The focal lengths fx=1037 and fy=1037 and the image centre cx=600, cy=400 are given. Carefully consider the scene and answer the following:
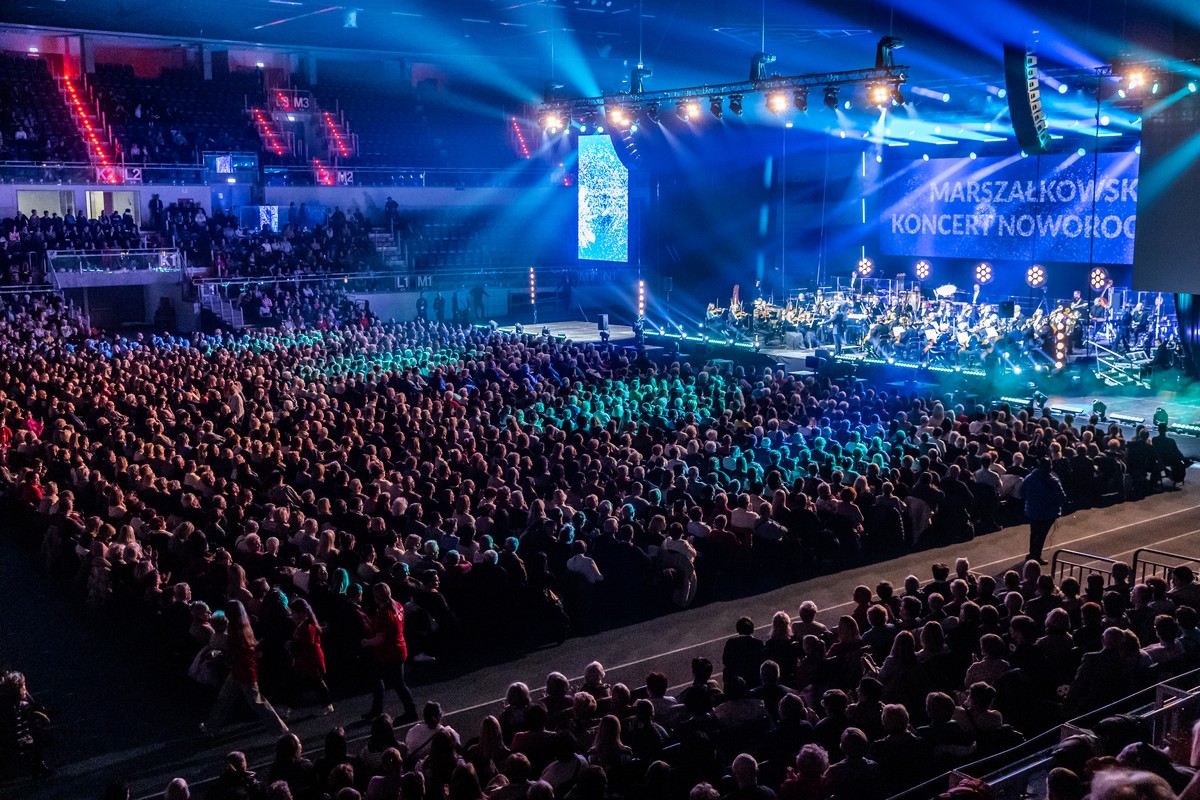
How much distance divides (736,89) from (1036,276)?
34.7ft

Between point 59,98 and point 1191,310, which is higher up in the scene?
point 59,98

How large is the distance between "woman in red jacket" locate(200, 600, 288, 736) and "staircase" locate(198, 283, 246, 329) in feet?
72.5

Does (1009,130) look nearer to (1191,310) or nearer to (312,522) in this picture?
(1191,310)

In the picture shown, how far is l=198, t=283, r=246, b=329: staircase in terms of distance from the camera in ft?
92.7

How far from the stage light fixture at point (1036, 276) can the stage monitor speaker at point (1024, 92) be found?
9.89 meters

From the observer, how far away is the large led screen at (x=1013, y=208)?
23.8 m

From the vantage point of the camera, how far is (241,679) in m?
7.46

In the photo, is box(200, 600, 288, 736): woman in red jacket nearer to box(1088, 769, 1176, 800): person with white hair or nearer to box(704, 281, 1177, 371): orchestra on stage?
box(1088, 769, 1176, 800): person with white hair

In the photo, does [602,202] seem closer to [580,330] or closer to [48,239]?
[580,330]

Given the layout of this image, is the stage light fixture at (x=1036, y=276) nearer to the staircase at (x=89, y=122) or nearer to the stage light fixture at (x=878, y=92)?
the stage light fixture at (x=878, y=92)

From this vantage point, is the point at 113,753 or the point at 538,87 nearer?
the point at 113,753

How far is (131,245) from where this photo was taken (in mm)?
28578

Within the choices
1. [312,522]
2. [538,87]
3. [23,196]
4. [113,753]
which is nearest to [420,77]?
[538,87]

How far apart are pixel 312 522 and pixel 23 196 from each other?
27533 millimetres
